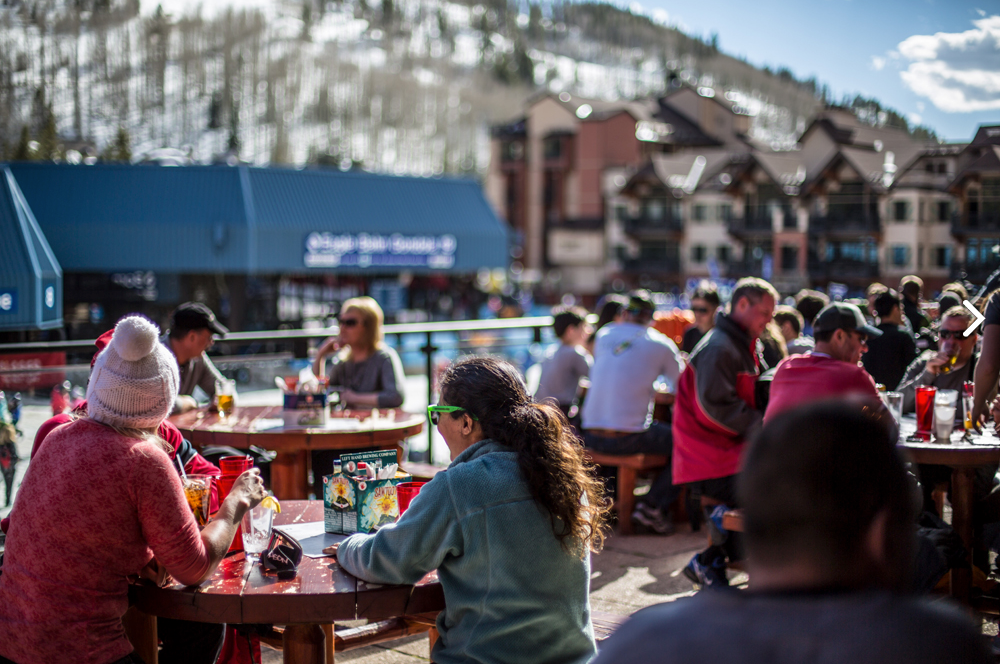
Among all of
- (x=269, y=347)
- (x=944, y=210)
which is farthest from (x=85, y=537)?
(x=944, y=210)

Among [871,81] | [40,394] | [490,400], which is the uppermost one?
[871,81]

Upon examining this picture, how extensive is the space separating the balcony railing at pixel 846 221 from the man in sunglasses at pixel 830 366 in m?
26.2

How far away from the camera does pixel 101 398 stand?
7.61 feet

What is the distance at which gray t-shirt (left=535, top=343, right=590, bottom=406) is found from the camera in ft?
22.0

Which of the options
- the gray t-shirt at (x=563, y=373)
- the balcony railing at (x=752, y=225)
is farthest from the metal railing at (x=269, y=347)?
the balcony railing at (x=752, y=225)

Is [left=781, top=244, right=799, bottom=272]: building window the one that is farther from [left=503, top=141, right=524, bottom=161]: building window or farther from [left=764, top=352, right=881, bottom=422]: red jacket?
[left=764, top=352, right=881, bottom=422]: red jacket

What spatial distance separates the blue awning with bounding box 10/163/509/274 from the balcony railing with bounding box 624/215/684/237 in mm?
18861

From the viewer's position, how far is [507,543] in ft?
7.30

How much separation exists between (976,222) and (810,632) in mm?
6978

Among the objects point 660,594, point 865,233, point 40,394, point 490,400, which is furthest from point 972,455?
point 865,233

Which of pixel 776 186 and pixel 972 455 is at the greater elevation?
pixel 776 186

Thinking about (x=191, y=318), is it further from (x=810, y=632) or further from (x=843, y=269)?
(x=843, y=269)

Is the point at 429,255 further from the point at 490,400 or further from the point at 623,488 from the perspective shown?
the point at 490,400

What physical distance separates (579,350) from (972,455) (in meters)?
3.25
